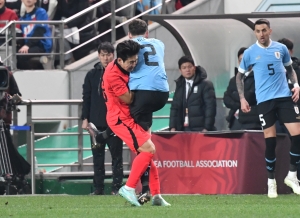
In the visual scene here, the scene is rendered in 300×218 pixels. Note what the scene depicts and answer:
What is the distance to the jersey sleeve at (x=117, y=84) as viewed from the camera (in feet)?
37.0

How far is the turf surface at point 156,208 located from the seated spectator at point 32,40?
5249 millimetres

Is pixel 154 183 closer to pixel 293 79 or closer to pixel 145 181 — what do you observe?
pixel 145 181

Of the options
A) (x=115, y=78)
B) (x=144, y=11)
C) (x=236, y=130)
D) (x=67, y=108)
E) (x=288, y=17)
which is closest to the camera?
(x=115, y=78)

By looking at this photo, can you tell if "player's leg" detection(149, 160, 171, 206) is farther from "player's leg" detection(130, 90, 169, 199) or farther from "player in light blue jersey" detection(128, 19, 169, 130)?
"player in light blue jersey" detection(128, 19, 169, 130)

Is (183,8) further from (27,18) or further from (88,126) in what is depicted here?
(88,126)

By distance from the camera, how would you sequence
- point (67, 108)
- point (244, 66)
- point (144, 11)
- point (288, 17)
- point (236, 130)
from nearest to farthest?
point (244, 66) < point (236, 130) < point (288, 17) < point (67, 108) < point (144, 11)

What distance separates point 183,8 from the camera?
20.9 meters

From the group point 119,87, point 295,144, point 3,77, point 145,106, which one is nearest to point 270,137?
point 295,144

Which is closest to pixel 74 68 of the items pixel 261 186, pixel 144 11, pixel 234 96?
pixel 144 11

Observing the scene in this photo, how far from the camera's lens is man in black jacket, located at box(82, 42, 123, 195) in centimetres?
1465

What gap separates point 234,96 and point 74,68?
15.3 ft

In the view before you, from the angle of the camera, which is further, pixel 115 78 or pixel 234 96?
pixel 234 96

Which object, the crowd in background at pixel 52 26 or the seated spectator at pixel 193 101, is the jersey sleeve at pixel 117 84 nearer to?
the seated spectator at pixel 193 101

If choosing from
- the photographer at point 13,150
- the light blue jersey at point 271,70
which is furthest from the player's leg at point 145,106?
the photographer at point 13,150
